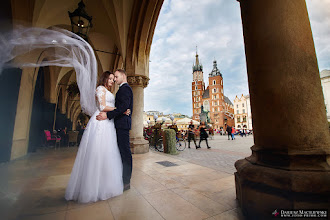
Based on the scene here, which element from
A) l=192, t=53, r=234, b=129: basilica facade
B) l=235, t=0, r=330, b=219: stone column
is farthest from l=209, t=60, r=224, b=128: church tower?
l=235, t=0, r=330, b=219: stone column

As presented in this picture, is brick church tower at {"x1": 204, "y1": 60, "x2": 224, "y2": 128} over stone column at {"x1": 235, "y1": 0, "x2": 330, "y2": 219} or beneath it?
over

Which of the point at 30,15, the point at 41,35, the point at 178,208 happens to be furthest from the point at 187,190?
the point at 30,15

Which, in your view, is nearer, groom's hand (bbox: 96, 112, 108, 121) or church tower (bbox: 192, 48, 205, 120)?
groom's hand (bbox: 96, 112, 108, 121)

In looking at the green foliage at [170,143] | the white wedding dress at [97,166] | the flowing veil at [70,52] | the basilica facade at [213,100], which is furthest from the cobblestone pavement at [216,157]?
the basilica facade at [213,100]

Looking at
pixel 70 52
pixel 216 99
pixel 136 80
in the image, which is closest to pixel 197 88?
pixel 216 99

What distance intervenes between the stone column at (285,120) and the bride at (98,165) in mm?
1516

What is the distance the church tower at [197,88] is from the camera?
65.8 meters

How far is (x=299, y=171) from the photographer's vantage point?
1184 mm

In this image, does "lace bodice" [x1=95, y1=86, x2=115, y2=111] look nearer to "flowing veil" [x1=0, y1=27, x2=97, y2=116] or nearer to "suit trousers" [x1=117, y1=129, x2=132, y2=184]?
"flowing veil" [x1=0, y1=27, x2=97, y2=116]

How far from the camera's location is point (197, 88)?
68.7 metres

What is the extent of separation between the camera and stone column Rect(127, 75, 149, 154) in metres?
5.99

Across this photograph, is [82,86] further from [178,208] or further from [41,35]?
[178,208]

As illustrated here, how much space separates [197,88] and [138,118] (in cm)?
6537

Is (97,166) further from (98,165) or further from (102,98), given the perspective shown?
(102,98)
